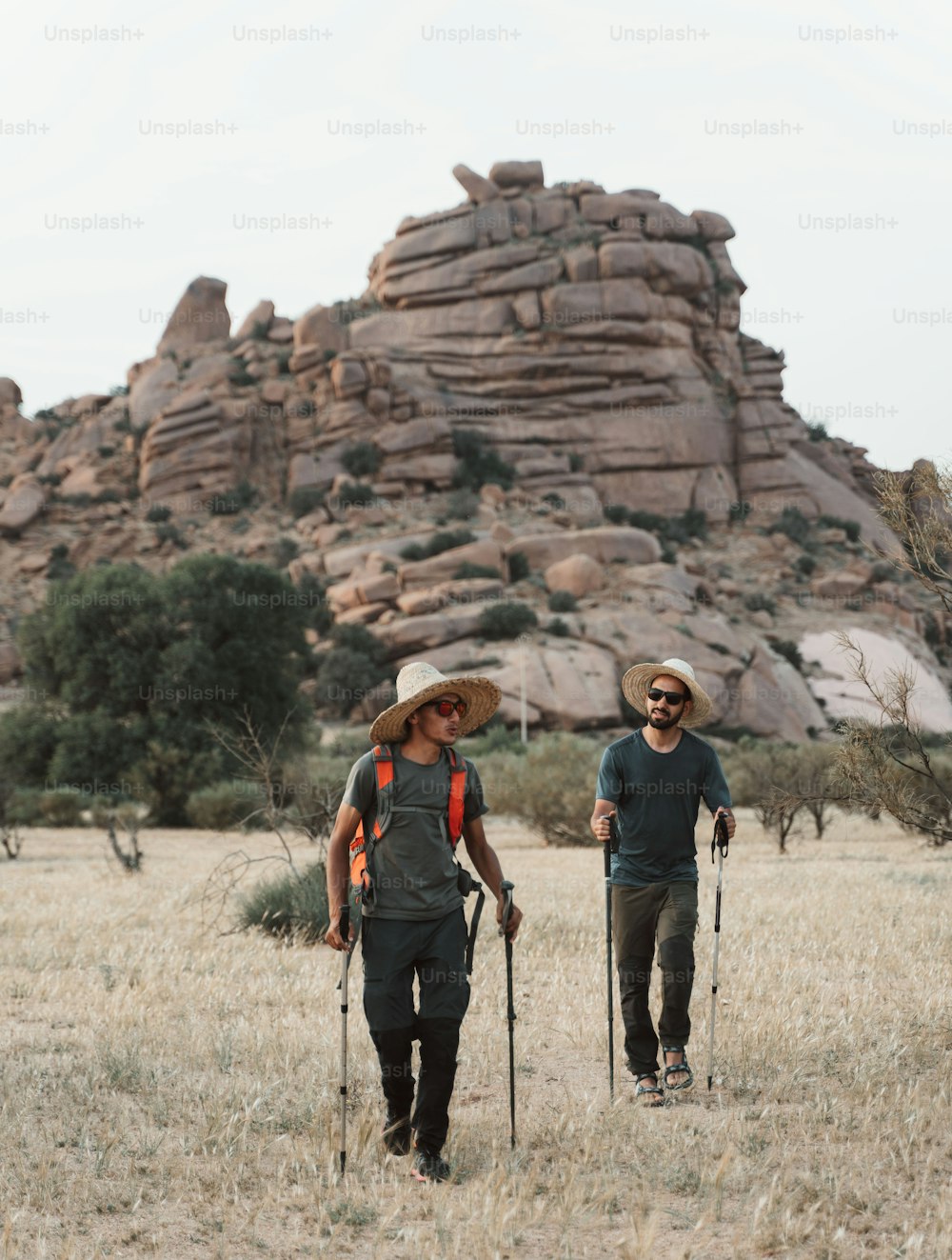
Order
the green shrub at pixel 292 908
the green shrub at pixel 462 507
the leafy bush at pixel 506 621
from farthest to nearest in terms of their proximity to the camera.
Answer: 1. the green shrub at pixel 462 507
2. the leafy bush at pixel 506 621
3. the green shrub at pixel 292 908

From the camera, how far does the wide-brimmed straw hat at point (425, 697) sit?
19.9 ft

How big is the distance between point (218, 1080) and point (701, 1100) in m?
2.41

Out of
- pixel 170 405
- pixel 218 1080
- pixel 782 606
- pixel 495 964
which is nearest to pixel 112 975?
pixel 495 964

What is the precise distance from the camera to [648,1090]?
271 inches

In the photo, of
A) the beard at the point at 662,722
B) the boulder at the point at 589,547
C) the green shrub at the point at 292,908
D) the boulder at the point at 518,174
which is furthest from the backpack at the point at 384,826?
the boulder at the point at 518,174

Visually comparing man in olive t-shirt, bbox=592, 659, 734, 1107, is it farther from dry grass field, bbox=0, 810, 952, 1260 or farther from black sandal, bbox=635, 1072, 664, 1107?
dry grass field, bbox=0, 810, 952, 1260

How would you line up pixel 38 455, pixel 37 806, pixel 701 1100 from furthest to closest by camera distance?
pixel 38 455
pixel 37 806
pixel 701 1100

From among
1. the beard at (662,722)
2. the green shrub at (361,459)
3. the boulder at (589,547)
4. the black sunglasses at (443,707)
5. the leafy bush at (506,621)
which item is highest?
the green shrub at (361,459)

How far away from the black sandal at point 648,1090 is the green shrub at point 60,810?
2703 cm

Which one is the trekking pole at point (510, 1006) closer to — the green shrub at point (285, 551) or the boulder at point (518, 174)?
the green shrub at point (285, 551)

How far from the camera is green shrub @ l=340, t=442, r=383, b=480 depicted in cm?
7538

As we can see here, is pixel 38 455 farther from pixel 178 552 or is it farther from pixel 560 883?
pixel 560 883

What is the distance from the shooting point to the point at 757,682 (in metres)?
58.3

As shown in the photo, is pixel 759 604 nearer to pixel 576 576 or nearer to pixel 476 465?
pixel 576 576
